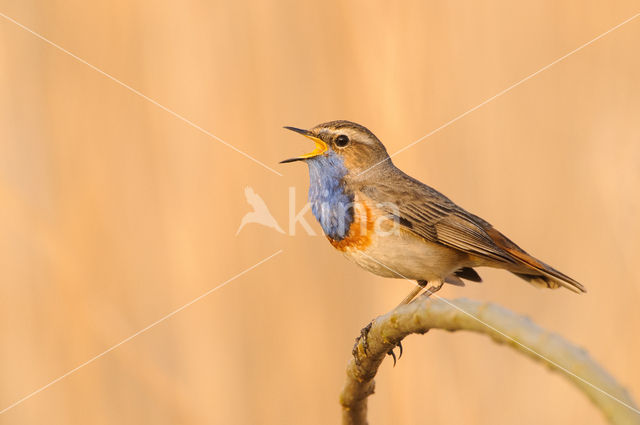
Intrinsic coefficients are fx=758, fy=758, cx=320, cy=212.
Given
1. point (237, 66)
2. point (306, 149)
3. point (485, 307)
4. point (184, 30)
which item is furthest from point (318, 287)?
point (485, 307)

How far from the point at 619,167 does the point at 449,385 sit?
1.21 m

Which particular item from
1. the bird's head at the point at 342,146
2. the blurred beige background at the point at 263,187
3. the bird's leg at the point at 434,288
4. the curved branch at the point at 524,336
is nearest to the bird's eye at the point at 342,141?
the bird's head at the point at 342,146

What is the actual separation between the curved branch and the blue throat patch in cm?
102

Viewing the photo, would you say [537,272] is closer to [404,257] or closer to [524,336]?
[404,257]

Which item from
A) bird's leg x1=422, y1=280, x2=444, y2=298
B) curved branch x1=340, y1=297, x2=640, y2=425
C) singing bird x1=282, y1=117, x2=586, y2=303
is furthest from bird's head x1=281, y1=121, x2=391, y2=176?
curved branch x1=340, y1=297, x2=640, y2=425

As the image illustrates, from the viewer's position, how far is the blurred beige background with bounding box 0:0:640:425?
11.5 ft

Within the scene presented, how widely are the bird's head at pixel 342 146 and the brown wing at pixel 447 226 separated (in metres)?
0.15

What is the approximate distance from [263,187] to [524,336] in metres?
2.89

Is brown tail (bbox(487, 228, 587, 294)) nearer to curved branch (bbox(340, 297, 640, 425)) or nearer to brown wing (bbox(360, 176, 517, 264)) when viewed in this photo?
brown wing (bbox(360, 176, 517, 264))

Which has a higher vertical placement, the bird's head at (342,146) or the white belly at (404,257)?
the bird's head at (342,146)

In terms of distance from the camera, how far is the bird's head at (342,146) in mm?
3040

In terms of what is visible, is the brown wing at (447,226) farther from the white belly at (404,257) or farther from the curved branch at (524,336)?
the curved branch at (524,336)

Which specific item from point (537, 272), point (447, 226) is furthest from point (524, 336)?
point (447, 226)

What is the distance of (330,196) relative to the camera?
116 inches
